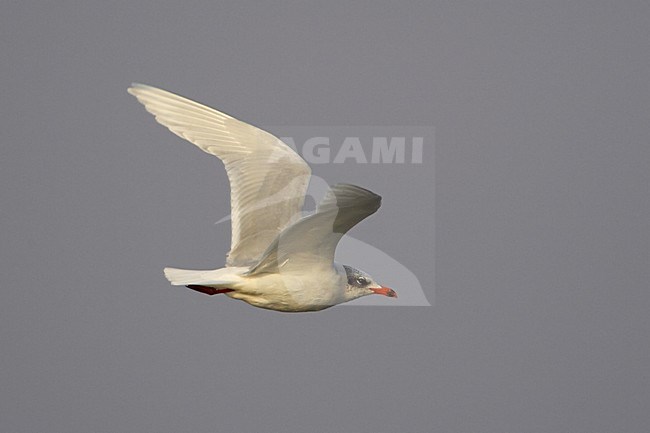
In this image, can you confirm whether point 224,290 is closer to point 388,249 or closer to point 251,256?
point 251,256

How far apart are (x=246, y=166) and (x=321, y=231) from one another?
147 centimetres

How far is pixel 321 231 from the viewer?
8367 millimetres

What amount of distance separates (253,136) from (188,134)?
1.75 feet

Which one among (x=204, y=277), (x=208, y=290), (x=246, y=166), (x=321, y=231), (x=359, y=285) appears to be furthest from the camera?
(x=246, y=166)

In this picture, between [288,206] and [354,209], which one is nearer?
[354,209]

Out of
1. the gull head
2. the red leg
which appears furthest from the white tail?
the gull head

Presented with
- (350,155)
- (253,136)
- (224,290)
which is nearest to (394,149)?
(350,155)

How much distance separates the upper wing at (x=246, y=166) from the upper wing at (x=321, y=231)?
1.98ft

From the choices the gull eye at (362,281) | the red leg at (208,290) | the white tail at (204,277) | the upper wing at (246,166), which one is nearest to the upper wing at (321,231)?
the white tail at (204,277)

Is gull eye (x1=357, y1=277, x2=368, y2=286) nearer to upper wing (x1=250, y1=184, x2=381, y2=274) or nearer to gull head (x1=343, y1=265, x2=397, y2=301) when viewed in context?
gull head (x1=343, y1=265, x2=397, y2=301)

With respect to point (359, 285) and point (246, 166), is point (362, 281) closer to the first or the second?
point (359, 285)

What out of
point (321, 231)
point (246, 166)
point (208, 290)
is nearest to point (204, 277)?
point (208, 290)

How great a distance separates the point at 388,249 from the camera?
968 cm

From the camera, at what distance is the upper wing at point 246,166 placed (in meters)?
9.38
